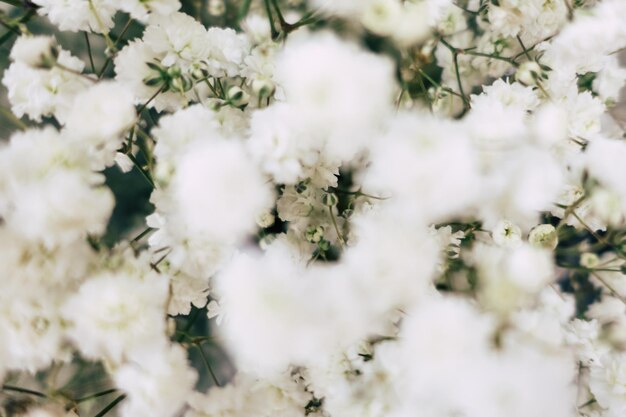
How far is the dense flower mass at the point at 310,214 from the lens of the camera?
28 cm

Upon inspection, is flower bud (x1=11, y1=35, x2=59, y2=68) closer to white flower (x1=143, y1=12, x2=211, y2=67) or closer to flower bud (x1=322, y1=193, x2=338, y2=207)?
white flower (x1=143, y1=12, x2=211, y2=67)

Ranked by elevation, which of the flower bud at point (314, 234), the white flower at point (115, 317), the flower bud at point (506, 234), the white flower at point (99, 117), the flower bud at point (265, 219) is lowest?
the flower bud at point (506, 234)

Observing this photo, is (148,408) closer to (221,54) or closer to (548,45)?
(221,54)

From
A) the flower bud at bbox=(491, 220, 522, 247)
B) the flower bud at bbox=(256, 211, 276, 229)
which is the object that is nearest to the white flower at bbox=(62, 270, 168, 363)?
the flower bud at bbox=(256, 211, 276, 229)

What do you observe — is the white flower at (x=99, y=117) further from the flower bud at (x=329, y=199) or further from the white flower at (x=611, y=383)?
the white flower at (x=611, y=383)

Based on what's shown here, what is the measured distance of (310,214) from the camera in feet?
1.45

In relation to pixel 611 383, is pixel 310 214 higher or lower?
higher

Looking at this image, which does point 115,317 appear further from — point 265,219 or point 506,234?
point 506,234

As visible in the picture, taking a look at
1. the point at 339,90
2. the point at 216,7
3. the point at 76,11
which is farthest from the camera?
the point at 216,7

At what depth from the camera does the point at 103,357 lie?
341 millimetres

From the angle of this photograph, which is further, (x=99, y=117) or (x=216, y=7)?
(x=216, y=7)

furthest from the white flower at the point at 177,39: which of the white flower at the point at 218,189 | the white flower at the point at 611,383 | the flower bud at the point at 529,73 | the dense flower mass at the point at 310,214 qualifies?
the white flower at the point at 611,383

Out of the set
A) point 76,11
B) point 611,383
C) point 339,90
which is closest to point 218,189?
point 339,90

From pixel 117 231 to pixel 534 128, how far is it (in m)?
0.39
